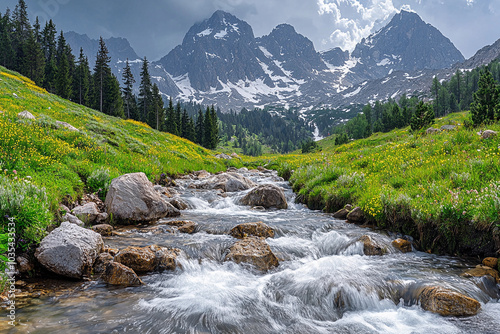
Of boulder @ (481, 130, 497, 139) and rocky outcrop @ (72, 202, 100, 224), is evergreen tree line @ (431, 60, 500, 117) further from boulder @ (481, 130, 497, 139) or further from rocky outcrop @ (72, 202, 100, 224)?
rocky outcrop @ (72, 202, 100, 224)

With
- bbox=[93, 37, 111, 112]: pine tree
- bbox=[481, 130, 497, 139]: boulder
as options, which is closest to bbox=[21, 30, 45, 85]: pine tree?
bbox=[93, 37, 111, 112]: pine tree

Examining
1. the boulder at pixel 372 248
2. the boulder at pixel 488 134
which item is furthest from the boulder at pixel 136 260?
the boulder at pixel 488 134

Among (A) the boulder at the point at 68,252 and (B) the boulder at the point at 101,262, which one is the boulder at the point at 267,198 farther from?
(A) the boulder at the point at 68,252

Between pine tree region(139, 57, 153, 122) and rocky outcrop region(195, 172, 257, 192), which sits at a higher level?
pine tree region(139, 57, 153, 122)

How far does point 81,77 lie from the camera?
2783 inches

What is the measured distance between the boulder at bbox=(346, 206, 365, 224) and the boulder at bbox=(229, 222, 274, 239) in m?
3.16

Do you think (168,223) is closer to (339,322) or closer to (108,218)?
(108,218)

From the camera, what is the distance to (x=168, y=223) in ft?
29.8

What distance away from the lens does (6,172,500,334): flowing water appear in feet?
13.7

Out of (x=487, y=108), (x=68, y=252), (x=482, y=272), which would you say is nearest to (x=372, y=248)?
(x=482, y=272)

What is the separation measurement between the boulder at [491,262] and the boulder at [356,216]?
373 centimetres

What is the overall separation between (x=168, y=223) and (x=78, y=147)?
7541 millimetres

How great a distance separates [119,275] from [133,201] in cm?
412

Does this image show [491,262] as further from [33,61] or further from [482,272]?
[33,61]
